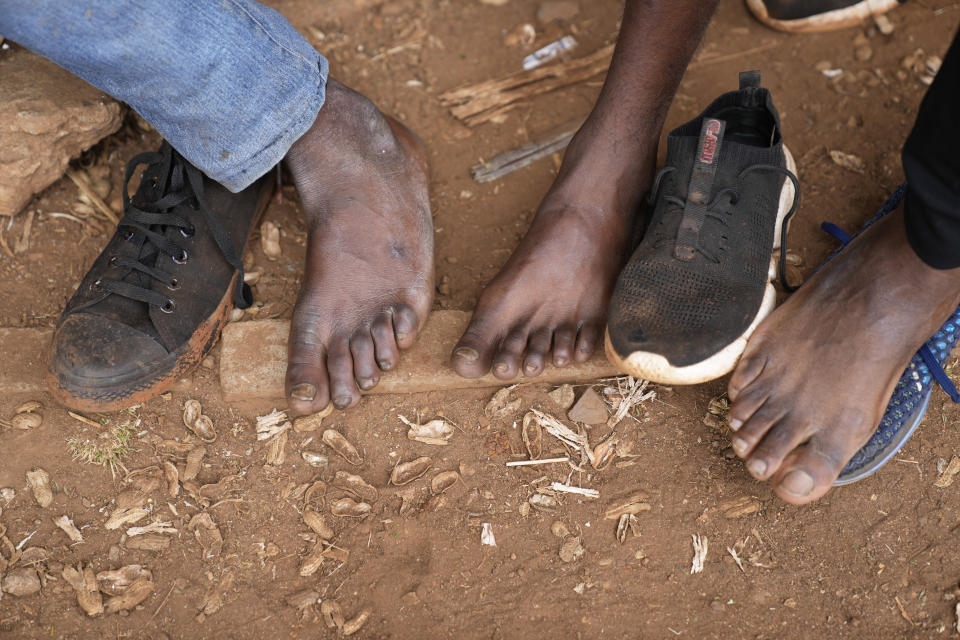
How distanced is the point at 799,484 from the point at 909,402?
1.27ft

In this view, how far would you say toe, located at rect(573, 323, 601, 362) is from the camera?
6.04ft

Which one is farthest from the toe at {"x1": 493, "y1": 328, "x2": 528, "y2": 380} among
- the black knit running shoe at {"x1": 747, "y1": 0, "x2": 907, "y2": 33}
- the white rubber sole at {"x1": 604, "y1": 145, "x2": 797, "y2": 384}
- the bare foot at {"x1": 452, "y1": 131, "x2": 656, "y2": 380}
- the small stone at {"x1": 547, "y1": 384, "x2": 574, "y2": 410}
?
the black knit running shoe at {"x1": 747, "y1": 0, "x2": 907, "y2": 33}

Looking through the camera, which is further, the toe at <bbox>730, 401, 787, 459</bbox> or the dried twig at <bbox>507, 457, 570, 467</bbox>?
the dried twig at <bbox>507, 457, 570, 467</bbox>

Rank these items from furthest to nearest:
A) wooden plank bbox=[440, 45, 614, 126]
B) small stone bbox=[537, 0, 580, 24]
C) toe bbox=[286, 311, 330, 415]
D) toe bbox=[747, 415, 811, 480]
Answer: small stone bbox=[537, 0, 580, 24] → wooden plank bbox=[440, 45, 614, 126] → toe bbox=[286, 311, 330, 415] → toe bbox=[747, 415, 811, 480]

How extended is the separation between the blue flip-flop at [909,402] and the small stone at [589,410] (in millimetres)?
569

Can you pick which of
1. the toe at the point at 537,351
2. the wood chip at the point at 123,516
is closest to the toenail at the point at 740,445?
the toe at the point at 537,351

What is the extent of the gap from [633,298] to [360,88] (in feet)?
4.84

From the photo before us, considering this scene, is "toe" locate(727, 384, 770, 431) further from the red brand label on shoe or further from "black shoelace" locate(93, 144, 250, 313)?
"black shoelace" locate(93, 144, 250, 313)

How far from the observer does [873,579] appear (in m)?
1.60

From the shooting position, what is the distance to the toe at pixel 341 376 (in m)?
1.79

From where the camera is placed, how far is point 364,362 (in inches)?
71.6

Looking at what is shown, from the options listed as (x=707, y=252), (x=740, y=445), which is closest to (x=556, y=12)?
(x=707, y=252)

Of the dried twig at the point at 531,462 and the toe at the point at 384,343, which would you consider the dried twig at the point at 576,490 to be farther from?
the toe at the point at 384,343

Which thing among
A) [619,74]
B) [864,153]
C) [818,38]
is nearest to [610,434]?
[619,74]
